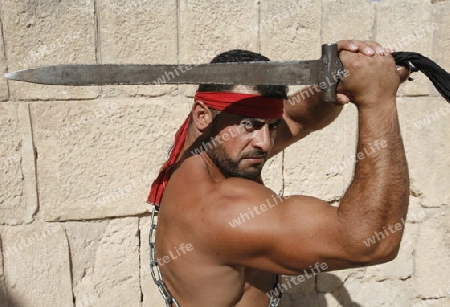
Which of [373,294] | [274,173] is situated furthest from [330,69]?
[373,294]

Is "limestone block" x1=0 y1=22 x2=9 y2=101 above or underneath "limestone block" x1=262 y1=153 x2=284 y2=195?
above

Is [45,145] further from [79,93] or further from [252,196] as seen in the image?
[252,196]

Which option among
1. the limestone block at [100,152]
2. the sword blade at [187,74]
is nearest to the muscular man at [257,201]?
the sword blade at [187,74]

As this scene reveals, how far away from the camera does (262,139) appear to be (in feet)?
6.01

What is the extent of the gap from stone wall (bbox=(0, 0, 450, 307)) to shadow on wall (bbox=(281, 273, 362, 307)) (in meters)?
0.60

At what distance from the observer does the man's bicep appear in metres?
1.52

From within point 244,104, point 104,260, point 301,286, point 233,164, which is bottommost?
point 301,286

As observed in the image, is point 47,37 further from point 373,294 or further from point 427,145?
point 373,294

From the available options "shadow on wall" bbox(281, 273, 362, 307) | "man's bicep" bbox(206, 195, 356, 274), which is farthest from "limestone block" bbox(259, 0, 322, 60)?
"shadow on wall" bbox(281, 273, 362, 307)

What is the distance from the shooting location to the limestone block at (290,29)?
9.17 feet

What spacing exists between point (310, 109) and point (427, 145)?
51.4 inches

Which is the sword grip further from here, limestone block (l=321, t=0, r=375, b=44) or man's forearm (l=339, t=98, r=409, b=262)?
limestone block (l=321, t=0, r=375, b=44)

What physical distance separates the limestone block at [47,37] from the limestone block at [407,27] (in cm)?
181

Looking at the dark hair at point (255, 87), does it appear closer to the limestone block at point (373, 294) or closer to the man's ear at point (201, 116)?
the man's ear at point (201, 116)
